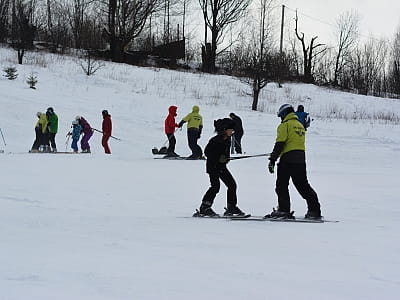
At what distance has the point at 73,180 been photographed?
40.1ft

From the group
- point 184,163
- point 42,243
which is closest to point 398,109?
point 184,163

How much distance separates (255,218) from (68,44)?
44.6 m

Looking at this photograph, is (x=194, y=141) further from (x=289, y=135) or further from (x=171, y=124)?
(x=289, y=135)

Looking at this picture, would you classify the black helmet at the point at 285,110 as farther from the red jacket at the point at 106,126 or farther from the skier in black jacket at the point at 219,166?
the red jacket at the point at 106,126

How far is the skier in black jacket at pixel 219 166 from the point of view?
8.88m

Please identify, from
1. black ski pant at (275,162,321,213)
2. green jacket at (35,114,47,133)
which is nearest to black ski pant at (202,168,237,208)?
black ski pant at (275,162,321,213)

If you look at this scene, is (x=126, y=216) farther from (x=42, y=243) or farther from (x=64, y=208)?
(x=42, y=243)

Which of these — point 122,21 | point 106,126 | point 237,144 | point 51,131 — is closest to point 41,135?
point 51,131

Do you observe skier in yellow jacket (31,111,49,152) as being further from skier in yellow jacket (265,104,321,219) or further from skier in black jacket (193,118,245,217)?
skier in yellow jacket (265,104,321,219)

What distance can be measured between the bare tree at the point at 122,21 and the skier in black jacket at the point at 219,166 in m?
37.5

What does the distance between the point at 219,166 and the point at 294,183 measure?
115cm

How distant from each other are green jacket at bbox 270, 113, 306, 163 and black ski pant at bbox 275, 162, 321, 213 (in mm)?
115

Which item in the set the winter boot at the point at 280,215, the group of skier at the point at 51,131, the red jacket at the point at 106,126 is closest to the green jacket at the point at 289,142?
the winter boot at the point at 280,215

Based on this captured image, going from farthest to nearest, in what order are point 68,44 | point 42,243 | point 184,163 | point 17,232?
point 68,44 < point 184,163 < point 17,232 < point 42,243
